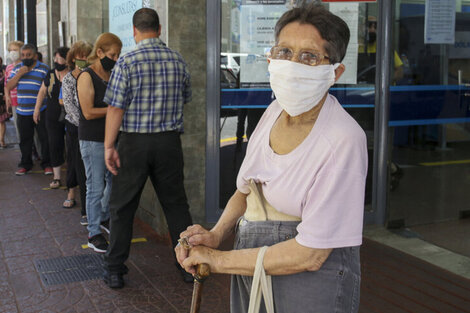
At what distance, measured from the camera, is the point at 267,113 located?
213cm

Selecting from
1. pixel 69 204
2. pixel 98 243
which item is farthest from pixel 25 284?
pixel 69 204

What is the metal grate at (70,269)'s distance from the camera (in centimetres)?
473

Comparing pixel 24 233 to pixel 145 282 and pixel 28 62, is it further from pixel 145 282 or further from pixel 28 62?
pixel 28 62

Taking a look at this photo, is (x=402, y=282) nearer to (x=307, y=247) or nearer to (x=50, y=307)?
(x=50, y=307)

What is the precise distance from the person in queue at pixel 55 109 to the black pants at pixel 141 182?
349 centimetres

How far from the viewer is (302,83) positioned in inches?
73.4

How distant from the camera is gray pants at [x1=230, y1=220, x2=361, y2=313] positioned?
6.01 ft

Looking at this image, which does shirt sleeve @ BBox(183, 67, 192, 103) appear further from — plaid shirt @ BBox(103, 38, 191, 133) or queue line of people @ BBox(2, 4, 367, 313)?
queue line of people @ BBox(2, 4, 367, 313)

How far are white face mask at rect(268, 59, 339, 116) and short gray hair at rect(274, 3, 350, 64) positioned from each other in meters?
0.05

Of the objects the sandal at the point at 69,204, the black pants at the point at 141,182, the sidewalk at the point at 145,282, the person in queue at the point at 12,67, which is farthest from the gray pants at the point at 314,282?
the person in queue at the point at 12,67

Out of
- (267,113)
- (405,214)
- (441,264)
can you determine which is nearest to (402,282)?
(441,264)

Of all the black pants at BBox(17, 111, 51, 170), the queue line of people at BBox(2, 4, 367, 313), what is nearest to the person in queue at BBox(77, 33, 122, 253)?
the queue line of people at BBox(2, 4, 367, 313)

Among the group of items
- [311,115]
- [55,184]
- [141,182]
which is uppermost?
[311,115]

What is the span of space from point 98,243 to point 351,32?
3.27 meters
